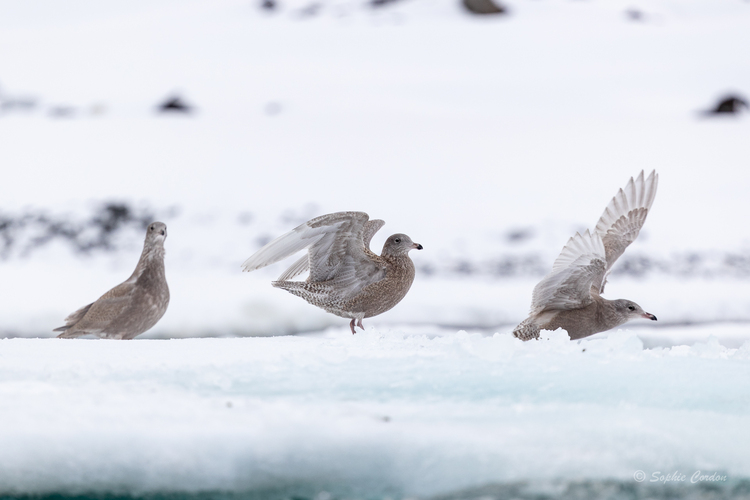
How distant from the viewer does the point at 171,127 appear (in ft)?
37.7

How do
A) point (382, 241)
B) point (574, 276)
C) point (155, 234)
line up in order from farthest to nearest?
point (382, 241), point (155, 234), point (574, 276)

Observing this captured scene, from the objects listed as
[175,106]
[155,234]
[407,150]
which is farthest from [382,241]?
[155,234]

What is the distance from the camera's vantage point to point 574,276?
3781 mm

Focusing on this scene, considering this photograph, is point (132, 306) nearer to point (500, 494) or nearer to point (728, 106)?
point (500, 494)

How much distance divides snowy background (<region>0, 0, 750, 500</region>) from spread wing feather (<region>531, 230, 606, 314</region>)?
1.24 feet

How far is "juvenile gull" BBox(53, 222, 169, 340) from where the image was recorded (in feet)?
12.6

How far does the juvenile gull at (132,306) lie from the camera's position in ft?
12.6

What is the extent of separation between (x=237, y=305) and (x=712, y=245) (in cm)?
554

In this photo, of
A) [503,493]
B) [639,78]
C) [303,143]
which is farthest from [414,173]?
[503,493]

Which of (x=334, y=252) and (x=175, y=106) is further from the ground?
(x=175, y=106)

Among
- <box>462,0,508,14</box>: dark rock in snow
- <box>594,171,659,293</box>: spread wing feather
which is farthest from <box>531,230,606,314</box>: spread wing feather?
<box>462,0,508,14</box>: dark rock in snow

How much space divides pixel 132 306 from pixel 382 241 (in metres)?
6.16

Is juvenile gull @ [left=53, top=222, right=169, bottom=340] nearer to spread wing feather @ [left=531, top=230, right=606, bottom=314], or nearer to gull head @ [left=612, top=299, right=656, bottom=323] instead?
spread wing feather @ [left=531, top=230, right=606, bottom=314]

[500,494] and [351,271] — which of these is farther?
[351,271]
